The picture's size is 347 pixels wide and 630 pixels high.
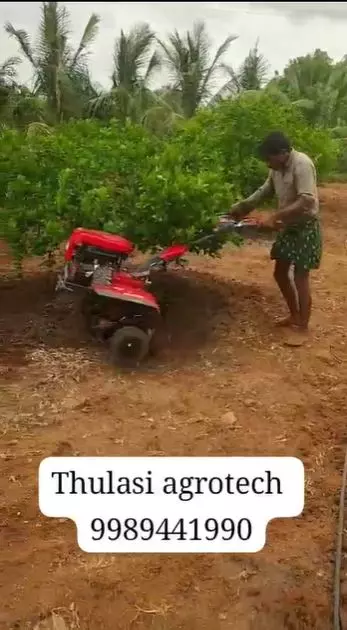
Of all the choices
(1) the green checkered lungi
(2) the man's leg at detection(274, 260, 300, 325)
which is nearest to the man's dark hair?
(1) the green checkered lungi

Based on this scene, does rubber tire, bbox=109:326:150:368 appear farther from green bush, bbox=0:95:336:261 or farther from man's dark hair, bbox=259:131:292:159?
man's dark hair, bbox=259:131:292:159

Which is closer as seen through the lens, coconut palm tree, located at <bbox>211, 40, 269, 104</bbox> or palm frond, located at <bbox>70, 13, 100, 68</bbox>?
palm frond, located at <bbox>70, 13, 100, 68</bbox>

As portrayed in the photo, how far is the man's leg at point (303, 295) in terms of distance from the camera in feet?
7.87

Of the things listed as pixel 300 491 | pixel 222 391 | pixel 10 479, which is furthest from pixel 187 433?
pixel 10 479

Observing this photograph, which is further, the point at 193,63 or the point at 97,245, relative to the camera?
the point at 97,245

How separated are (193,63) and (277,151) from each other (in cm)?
41

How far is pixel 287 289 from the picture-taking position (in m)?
2.44

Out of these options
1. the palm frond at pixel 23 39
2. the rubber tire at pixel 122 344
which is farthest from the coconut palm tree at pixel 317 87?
the rubber tire at pixel 122 344

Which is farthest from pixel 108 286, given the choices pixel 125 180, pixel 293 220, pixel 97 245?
pixel 293 220

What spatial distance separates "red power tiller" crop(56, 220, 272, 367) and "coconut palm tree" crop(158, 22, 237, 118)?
0.49 meters

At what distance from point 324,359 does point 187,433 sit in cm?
57

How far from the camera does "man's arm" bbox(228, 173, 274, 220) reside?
2.36 meters

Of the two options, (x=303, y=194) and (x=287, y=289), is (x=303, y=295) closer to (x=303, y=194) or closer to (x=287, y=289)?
(x=287, y=289)

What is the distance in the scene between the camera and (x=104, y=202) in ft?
8.12
